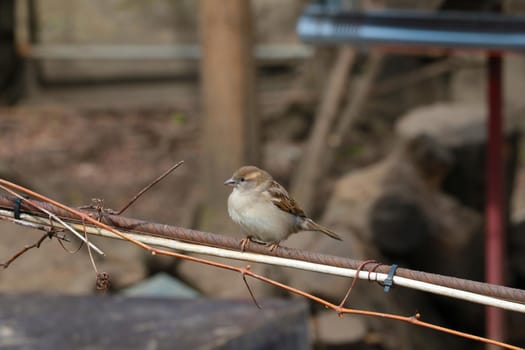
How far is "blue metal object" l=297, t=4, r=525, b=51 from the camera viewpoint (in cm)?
599

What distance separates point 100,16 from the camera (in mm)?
13086

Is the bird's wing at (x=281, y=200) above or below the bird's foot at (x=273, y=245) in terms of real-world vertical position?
above

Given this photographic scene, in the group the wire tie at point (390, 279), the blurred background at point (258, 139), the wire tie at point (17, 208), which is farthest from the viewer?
the blurred background at point (258, 139)

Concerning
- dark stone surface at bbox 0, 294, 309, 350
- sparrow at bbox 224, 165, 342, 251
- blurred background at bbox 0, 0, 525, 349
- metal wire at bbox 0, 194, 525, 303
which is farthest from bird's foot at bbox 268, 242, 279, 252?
blurred background at bbox 0, 0, 525, 349

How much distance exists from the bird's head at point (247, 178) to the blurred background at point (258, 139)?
256cm

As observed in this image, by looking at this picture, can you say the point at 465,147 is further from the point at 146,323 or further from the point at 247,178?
the point at 247,178

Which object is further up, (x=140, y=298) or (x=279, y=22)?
(x=279, y=22)

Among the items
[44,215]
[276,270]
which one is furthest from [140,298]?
[44,215]

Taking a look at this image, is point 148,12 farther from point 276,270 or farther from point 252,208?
point 252,208

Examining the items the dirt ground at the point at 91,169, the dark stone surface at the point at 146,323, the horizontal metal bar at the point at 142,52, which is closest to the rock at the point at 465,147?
the dirt ground at the point at 91,169

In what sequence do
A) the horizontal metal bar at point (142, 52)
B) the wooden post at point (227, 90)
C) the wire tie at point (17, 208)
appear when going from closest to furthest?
the wire tie at point (17, 208) < the wooden post at point (227, 90) < the horizontal metal bar at point (142, 52)

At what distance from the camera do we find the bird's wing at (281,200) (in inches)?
164

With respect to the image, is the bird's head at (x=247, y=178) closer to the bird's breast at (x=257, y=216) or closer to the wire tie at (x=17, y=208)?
the bird's breast at (x=257, y=216)

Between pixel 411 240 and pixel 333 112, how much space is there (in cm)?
166
